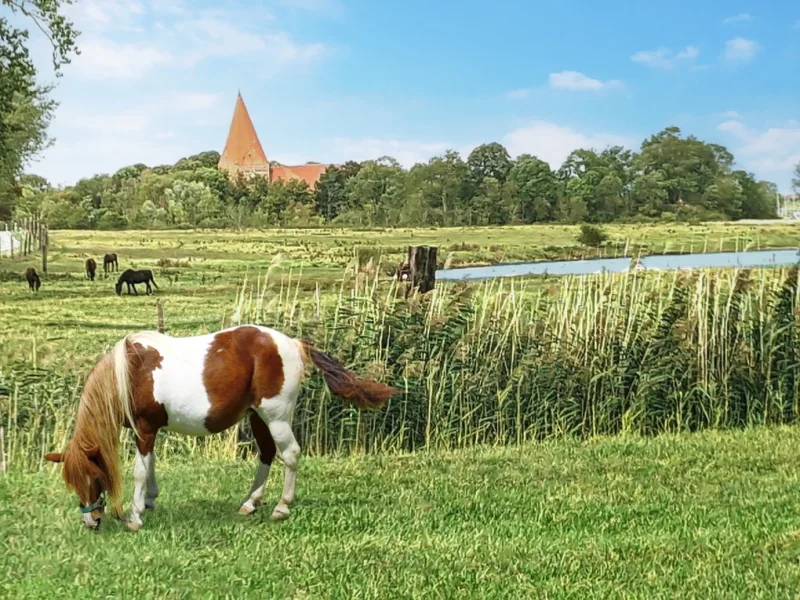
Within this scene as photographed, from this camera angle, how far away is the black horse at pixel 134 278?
26.2 feet

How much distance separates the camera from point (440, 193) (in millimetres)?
9008

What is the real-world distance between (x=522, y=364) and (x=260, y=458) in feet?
10.7

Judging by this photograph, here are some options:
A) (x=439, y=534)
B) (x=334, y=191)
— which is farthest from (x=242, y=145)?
(x=439, y=534)

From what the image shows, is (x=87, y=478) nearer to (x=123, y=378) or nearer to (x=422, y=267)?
(x=123, y=378)

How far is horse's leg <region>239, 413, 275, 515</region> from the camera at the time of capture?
4.42 meters

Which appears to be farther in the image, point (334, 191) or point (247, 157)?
point (334, 191)

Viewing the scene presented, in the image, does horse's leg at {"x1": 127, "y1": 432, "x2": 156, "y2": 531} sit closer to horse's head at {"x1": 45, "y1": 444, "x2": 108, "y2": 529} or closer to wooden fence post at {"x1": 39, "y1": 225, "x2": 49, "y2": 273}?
horse's head at {"x1": 45, "y1": 444, "x2": 108, "y2": 529}

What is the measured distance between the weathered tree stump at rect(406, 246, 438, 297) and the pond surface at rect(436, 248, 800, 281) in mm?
429

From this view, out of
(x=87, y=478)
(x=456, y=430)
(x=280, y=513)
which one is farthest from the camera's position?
(x=456, y=430)

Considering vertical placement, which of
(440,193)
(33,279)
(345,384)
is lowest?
(345,384)

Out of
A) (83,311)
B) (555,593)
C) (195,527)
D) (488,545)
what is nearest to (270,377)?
(195,527)

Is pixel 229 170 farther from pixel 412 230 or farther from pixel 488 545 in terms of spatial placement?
pixel 488 545

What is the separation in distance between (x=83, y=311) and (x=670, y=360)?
496 cm

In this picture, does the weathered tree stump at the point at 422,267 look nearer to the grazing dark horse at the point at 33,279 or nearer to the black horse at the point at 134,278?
the black horse at the point at 134,278
